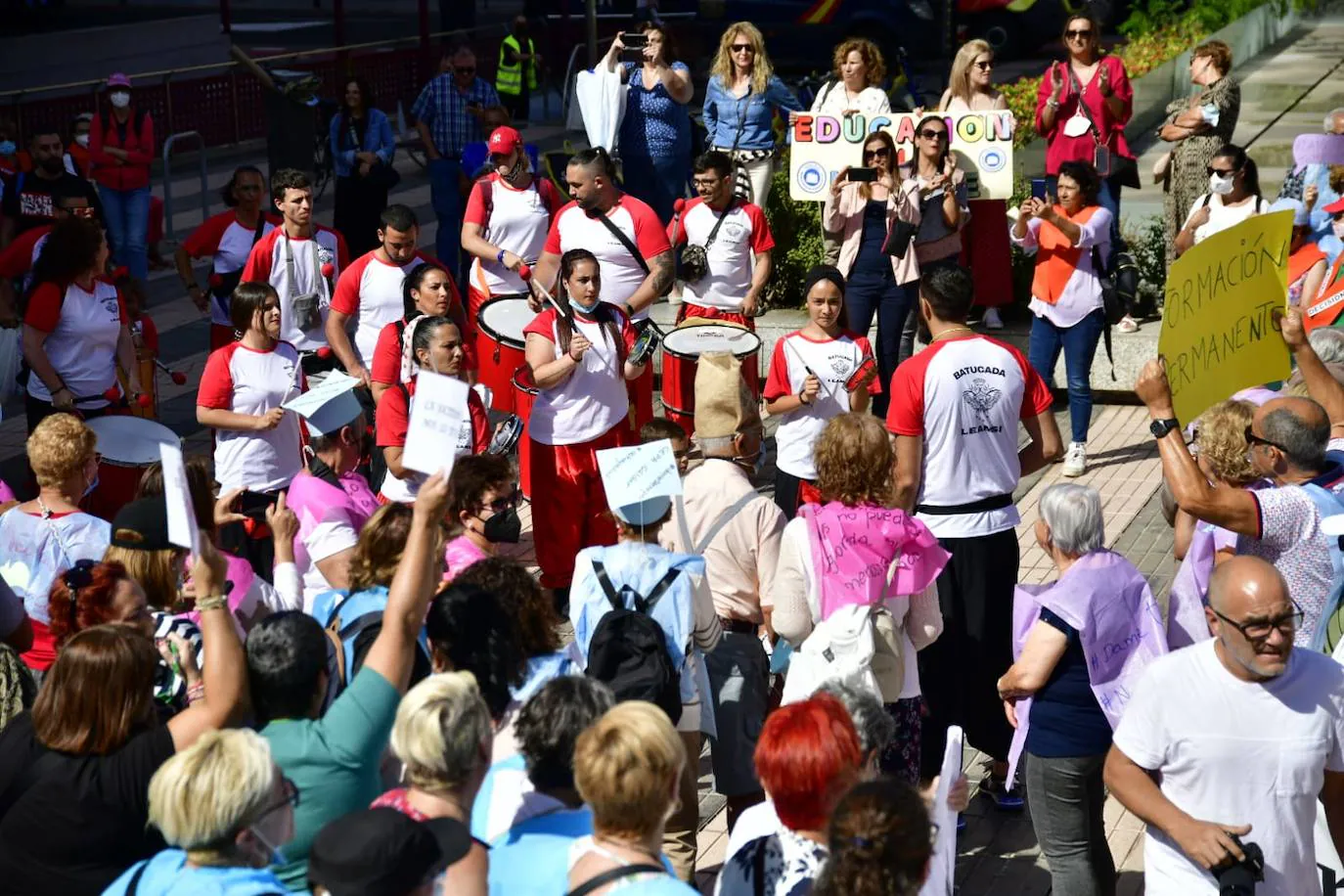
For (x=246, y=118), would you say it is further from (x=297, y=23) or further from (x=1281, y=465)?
(x=1281, y=465)

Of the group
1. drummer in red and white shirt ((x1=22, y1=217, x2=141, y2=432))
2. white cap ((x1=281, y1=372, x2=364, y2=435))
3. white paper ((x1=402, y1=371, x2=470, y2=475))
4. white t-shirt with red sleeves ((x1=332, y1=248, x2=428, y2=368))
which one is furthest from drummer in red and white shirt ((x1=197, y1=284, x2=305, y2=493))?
white paper ((x1=402, y1=371, x2=470, y2=475))

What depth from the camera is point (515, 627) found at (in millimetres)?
4711

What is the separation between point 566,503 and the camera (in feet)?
27.6

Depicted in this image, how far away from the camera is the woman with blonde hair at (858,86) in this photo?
11.7 m

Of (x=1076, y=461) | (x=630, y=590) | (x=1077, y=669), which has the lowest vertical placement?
(x=1076, y=461)

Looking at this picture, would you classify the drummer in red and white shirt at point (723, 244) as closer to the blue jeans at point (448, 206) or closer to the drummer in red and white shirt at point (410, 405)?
the drummer in red and white shirt at point (410, 405)

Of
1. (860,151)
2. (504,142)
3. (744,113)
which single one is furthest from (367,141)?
(860,151)

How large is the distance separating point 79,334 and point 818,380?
3.67 metres

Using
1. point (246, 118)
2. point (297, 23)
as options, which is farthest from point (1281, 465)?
point (297, 23)

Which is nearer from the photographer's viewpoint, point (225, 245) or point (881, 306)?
point (225, 245)

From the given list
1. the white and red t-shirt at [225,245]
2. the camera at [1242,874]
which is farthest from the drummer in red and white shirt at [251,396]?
the camera at [1242,874]

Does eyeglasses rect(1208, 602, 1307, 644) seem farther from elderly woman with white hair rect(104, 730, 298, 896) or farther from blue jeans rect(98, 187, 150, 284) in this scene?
blue jeans rect(98, 187, 150, 284)

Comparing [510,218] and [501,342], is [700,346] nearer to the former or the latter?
[501,342]

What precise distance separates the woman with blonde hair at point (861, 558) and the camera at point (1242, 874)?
1441 mm
